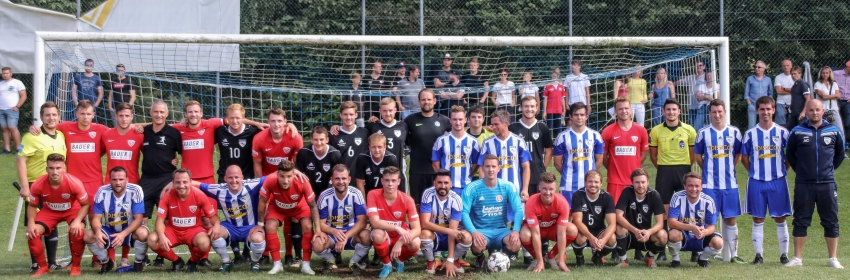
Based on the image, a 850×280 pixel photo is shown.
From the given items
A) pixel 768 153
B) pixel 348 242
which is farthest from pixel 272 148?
pixel 768 153

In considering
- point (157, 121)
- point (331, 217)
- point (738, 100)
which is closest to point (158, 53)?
point (157, 121)

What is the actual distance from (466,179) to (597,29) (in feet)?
24.6

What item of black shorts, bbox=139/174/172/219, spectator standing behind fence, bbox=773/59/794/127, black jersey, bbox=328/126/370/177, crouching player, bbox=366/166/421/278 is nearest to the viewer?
crouching player, bbox=366/166/421/278

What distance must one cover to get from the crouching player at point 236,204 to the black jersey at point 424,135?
148cm

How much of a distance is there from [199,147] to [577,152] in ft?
11.8

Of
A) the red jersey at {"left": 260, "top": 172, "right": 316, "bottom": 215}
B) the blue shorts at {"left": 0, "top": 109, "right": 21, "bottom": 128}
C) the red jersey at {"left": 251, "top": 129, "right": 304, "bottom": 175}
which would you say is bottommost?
the red jersey at {"left": 260, "top": 172, "right": 316, "bottom": 215}

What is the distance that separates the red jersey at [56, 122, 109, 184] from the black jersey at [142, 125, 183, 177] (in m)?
0.42

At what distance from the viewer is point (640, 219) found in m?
7.65

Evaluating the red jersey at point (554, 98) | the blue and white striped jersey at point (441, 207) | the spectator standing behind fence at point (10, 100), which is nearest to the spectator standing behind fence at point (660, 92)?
the red jersey at point (554, 98)

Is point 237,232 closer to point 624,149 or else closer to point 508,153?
point 508,153

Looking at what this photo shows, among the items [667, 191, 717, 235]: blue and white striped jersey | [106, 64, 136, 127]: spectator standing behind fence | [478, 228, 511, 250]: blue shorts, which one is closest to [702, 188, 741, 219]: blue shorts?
[667, 191, 717, 235]: blue and white striped jersey

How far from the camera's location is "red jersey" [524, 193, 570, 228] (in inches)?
289

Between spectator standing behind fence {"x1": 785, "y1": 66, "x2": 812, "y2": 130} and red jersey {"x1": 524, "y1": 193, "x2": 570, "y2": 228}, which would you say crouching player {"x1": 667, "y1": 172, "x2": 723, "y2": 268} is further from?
spectator standing behind fence {"x1": 785, "y1": 66, "x2": 812, "y2": 130}

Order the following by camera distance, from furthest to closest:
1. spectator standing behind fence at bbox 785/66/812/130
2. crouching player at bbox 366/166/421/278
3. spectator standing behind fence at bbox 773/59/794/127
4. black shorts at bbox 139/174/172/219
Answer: spectator standing behind fence at bbox 773/59/794/127 < spectator standing behind fence at bbox 785/66/812/130 < black shorts at bbox 139/174/172/219 < crouching player at bbox 366/166/421/278
